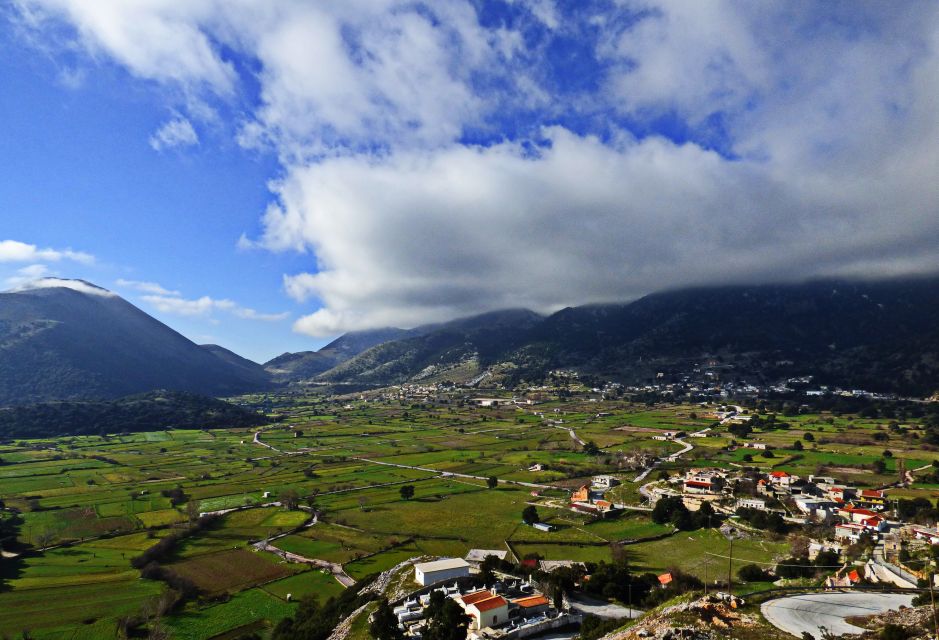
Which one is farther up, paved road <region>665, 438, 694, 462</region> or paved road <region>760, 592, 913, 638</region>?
paved road <region>760, 592, 913, 638</region>

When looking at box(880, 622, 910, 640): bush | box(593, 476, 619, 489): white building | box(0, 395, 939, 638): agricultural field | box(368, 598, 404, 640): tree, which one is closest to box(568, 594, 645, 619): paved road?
box(0, 395, 939, 638): agricultural field

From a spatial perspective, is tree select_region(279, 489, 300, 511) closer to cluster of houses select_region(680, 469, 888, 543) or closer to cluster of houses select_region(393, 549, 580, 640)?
cluster of houses select_region(393, 549, 580, 640)

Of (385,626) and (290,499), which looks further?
(290,499)

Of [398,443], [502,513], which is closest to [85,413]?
[398,443]

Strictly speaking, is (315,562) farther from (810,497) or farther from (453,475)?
(810,497)

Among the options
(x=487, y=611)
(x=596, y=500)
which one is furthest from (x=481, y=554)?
(x=596, y=500)

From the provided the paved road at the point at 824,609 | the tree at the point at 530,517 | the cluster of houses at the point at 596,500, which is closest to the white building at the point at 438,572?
the tree at the point at 530,517
